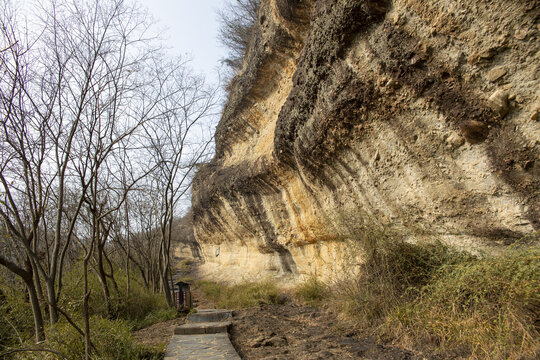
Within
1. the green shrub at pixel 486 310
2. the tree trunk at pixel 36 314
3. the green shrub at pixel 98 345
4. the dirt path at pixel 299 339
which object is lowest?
the dirt path at pixel 299 339

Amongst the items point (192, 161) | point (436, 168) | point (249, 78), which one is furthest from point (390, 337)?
point (192, 161)

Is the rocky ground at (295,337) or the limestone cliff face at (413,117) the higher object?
the limestone cliff face at (413,117)

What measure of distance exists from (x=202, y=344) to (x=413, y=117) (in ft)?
14.7

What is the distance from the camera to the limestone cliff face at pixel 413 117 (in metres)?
3.18

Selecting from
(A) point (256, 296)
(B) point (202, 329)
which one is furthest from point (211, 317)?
(A) point (256, 296)

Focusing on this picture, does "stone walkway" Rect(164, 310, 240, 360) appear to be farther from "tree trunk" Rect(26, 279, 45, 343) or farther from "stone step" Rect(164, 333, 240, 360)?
"tree trunk" Rect(26, 279, 45, 343)

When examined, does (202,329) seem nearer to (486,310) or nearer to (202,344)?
(202,344)

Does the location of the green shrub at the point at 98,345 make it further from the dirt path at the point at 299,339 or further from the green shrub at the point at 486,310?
the green shrub at the point at 486,310

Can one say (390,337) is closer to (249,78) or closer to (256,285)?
(256,285)

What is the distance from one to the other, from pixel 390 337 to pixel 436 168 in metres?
2.23

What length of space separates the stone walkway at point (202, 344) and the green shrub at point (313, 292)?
A: 1.97 m

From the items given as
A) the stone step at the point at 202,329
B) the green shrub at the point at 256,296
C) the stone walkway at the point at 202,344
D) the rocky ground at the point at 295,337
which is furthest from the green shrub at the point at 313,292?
the stone step at the point at 202,329


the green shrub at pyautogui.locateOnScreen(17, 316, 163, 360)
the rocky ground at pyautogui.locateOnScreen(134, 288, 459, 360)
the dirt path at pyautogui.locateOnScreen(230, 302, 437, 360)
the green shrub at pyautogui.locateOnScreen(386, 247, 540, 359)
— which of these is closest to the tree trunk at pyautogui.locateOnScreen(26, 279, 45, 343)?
the green shrub at pyautogui.locateOnScreen(17, 316, 163, 360)

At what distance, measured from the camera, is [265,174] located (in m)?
9.04
